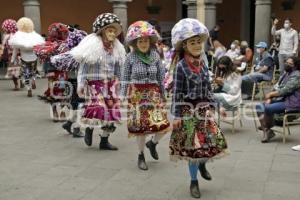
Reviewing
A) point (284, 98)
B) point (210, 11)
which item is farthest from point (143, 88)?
point (210, 11)

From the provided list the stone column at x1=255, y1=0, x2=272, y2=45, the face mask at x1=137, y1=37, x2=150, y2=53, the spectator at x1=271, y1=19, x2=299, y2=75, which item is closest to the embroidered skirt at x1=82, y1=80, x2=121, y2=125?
the face mask at x1=137, y1=37, x2=150, y2=53

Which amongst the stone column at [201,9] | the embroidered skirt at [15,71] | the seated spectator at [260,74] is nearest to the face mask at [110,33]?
the seated spectator at [260,74]

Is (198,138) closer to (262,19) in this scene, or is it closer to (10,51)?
(10,51)

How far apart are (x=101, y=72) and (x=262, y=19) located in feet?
30.1

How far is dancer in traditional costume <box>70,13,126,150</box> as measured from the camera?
6.39 m

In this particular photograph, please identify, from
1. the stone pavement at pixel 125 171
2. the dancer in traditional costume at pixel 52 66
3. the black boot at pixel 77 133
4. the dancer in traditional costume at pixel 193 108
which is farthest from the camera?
the dancer in traditional costume at pixel 52 66

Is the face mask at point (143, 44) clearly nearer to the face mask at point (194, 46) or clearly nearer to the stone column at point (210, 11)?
the face mask at point (194, 46)

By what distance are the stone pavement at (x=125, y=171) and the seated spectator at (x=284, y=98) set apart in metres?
0.28

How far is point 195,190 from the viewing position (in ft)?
16.0

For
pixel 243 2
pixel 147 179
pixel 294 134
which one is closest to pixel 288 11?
pixel 243 2

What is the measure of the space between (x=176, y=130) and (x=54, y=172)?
5.60ft

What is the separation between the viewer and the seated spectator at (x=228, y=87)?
25.4 ft

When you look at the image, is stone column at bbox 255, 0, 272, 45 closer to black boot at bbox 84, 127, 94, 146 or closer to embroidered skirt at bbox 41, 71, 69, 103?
embroidered skirt at bbox 41, 71, 69, 103

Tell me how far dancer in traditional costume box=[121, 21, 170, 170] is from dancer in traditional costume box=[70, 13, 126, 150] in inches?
27.0
